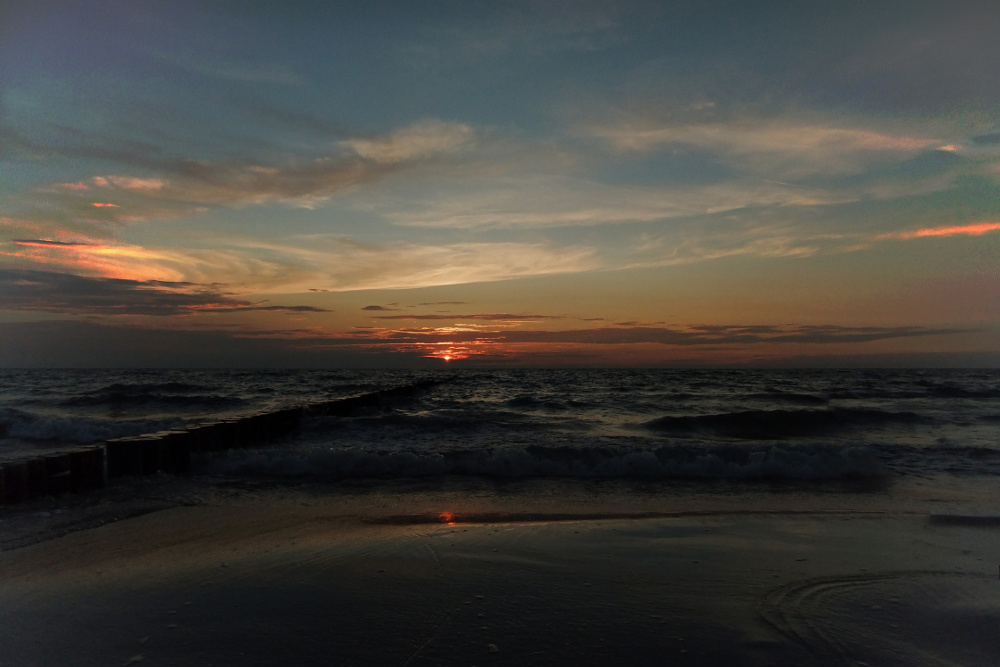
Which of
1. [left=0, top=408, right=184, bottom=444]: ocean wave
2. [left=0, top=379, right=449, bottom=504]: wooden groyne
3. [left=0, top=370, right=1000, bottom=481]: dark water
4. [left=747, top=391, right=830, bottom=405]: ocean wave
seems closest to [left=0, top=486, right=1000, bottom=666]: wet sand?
[left=0, top=379, right=449, bottom=504]: wooden groyne

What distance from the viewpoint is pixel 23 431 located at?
1527 cm

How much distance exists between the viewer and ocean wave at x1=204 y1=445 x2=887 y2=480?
9156 millimetres

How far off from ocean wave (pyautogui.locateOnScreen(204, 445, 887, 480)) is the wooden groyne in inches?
22.9

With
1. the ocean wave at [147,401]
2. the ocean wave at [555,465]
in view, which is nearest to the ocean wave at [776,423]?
the ocean wave at [555,465]

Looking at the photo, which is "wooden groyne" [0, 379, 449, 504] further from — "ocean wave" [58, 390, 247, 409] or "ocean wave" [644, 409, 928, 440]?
"ocean wave" [58, 390, 247, 409]

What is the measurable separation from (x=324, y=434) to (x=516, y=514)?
891 cm

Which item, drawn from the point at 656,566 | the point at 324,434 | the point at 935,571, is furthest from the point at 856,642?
the point at 324,434

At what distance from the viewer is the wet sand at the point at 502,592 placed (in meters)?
3.12

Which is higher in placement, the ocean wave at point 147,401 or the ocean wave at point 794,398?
the ocean wave at point 147,401

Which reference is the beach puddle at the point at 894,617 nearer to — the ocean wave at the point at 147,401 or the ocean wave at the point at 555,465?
the ocean wave at the point at 555,465

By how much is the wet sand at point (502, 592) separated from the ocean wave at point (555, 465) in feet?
9.70

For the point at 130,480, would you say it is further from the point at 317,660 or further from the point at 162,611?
the point at 317,660

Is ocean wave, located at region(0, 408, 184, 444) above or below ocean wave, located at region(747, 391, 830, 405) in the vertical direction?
above

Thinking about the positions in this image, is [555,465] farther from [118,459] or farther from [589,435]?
[118,459]
